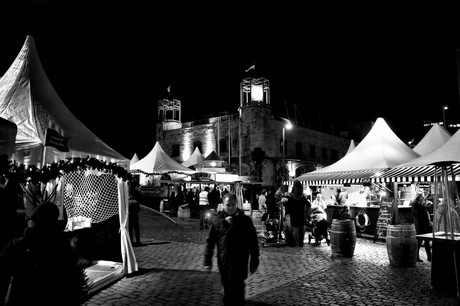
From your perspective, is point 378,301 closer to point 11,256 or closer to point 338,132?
point 11,256

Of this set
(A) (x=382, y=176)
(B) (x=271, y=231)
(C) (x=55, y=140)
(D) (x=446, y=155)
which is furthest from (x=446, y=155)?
(C) (x=55, y=140)

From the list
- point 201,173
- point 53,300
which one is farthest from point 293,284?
point 201,173

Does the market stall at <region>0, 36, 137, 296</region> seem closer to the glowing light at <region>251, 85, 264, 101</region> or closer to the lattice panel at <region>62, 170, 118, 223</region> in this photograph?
the lattice panel at <region>62, 170, 118, 223</region>

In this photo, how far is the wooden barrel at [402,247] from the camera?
25.6ft

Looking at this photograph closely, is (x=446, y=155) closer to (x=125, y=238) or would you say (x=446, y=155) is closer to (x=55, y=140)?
(x=125, y=238)

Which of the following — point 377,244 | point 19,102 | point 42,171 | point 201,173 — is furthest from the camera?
point 201,173

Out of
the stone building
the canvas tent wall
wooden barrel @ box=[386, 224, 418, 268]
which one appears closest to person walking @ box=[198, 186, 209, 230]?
wooden barrel @ box=[386, 224, 418, 268]

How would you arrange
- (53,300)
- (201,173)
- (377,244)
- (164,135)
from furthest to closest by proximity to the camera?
(164,135) → (201,173) → (377,244) → (53,300)

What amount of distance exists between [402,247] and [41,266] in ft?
24.6

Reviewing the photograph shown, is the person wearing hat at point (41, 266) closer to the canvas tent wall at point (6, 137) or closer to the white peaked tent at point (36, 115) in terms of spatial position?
the canvas tent wall at point (6, 137)

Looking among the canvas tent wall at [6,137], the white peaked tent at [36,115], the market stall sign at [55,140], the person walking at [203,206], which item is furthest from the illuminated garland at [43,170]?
the person walking at [203,206]

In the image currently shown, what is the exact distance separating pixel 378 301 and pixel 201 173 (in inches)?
651

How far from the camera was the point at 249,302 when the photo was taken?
5.43 meters

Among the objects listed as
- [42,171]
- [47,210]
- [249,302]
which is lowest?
[249,302]
